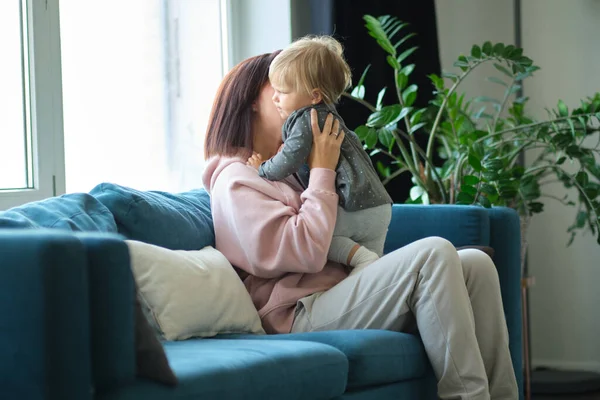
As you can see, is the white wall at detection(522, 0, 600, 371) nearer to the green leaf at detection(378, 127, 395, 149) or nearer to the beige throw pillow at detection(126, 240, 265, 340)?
the green leaf at detection(378, 127, 395, 149)

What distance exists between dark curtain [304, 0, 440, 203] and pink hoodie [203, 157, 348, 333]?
1.32m

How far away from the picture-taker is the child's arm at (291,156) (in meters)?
2.19

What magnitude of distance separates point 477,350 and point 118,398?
944 millimetres

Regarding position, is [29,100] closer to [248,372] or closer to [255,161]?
[255,161]

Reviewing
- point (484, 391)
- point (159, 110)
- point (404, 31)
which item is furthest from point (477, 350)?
point (404, 31)

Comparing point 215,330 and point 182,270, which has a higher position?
point 182,270

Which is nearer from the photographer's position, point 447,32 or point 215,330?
point 215,330

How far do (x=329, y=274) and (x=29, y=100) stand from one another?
999mm

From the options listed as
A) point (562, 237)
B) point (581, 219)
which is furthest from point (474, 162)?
point (562, 237)

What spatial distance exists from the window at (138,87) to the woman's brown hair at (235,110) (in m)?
0.57

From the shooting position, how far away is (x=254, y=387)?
154 centimetres

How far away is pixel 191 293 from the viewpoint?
194 centimetres

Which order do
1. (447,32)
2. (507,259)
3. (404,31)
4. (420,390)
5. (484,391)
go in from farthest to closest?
1. (447,32)
2. (404,31)
3. (507,259)
4. (420,390)
5. (484,391)

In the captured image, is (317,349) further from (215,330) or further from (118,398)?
(118,398)
